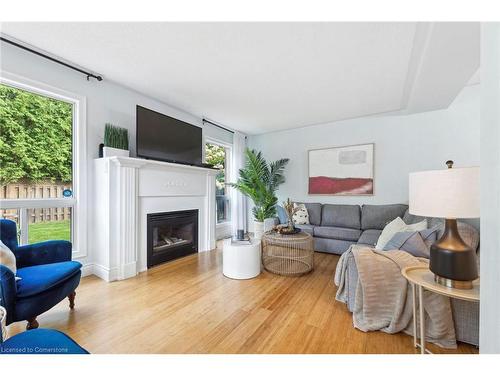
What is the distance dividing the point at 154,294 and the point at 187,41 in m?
2.33

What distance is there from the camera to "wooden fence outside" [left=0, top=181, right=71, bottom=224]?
2.14m

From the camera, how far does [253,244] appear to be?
8.57 ft

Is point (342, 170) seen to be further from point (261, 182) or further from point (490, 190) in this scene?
point (490, 190)

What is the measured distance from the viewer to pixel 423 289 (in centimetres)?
138

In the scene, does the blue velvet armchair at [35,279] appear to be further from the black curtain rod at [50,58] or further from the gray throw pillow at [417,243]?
the gray throw pillow at [417,243]

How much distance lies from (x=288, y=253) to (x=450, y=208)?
1.86 meters

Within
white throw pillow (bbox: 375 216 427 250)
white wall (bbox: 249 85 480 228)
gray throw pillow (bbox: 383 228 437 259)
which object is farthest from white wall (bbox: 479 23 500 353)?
white wall (bbox: 249 85 480 228)

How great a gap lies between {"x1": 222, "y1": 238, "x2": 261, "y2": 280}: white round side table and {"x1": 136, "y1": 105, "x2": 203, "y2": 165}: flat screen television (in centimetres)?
155

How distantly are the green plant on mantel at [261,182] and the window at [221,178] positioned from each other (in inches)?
12.9

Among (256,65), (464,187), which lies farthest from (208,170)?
(464,187)

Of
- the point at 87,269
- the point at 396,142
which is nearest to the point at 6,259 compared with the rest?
the point at 87,269

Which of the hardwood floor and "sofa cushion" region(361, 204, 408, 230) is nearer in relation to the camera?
the hardwood floor

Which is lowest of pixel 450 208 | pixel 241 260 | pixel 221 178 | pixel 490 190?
pixel 241 260

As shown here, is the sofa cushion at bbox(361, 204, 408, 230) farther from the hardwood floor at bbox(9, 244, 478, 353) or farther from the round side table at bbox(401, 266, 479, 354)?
the round side table at bbox(401, 266, 479, 354)
